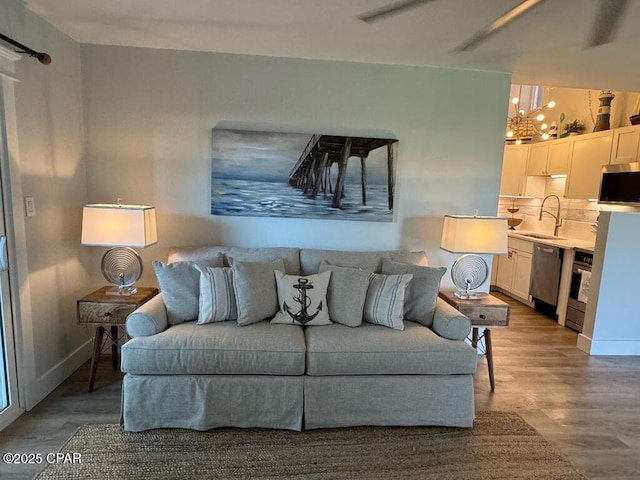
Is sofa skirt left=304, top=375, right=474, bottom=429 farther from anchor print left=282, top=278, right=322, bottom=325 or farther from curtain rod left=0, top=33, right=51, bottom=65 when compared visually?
curtain rod left=0, top=33, right=51, bottom=65

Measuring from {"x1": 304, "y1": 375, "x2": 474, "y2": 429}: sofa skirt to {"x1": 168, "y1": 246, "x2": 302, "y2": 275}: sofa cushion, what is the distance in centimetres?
93

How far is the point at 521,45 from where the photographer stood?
2.56 m

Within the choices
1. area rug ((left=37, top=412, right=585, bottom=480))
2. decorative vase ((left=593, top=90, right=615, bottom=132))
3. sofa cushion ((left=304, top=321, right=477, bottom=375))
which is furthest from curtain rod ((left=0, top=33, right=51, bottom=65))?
decorative vase ((left=593, top=90, right=615, bottom=132))

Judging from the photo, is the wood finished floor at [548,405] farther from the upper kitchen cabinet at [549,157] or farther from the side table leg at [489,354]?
the upper kitchen cabinet at [549,157]

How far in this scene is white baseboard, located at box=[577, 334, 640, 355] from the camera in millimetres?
3627

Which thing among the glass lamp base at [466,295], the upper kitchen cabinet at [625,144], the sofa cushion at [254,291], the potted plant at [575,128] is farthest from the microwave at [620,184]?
the sofa cushion at [254,291]

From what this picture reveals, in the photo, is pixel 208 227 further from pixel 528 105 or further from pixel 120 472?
pixel 528 105

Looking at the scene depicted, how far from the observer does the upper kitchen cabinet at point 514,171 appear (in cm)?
588

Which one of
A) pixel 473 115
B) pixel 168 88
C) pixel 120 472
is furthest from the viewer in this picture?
pixel 473 115

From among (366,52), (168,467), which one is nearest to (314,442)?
(168,467)

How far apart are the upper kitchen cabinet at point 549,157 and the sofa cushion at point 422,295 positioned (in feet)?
11.5

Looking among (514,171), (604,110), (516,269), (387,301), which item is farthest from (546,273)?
(387,301)

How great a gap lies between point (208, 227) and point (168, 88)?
1131 millimetres

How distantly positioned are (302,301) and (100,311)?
1379mm
